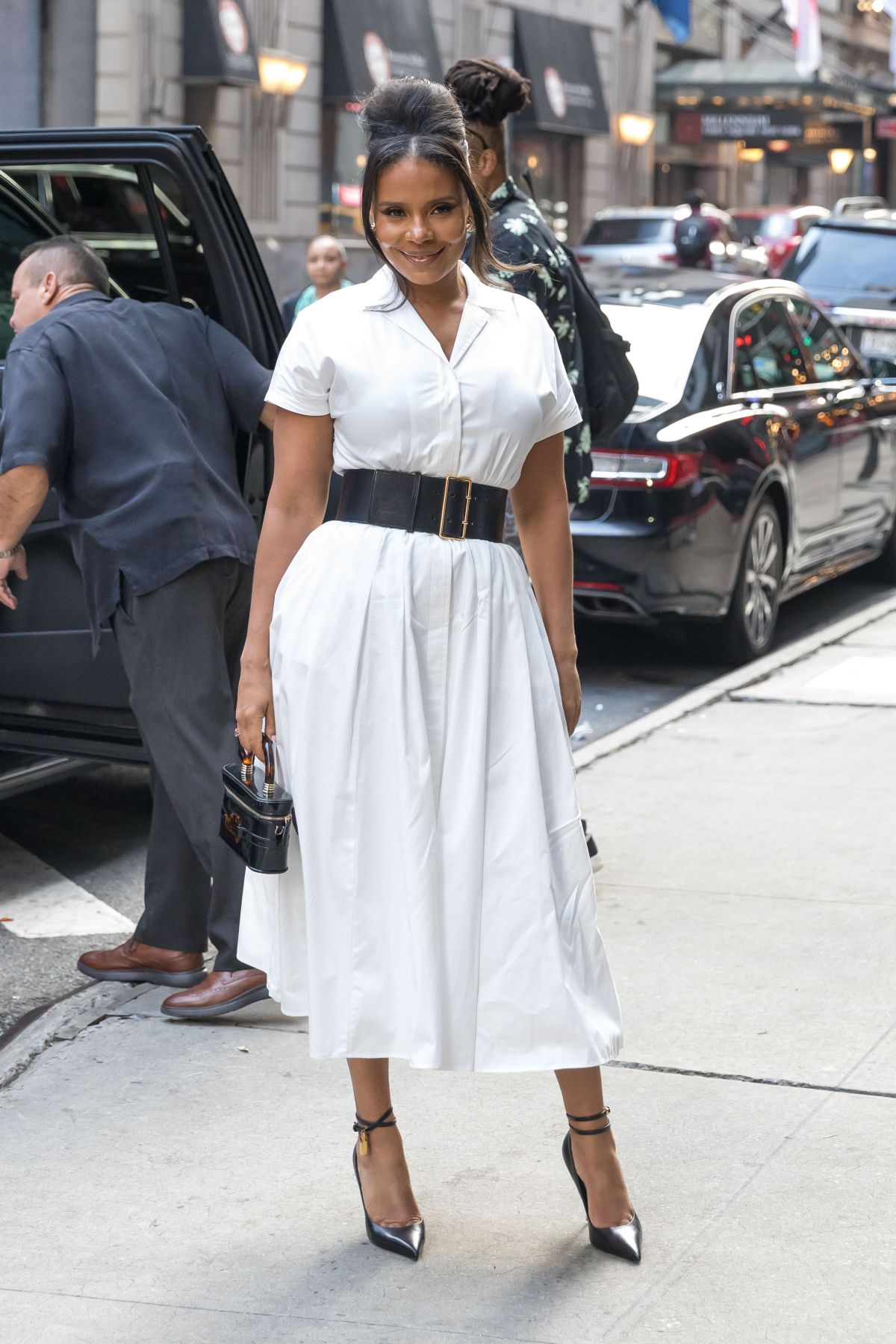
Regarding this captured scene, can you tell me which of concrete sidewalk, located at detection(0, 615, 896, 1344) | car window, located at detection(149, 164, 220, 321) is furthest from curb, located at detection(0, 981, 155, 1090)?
car window, located at detection(149, 164, 220, 321)

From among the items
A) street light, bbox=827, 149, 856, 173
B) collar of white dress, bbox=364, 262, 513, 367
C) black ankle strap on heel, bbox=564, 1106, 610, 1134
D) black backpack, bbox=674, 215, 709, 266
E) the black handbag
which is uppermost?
street light, bbox=827, 149, 856, 173

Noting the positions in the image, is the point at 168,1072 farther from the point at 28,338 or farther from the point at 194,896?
the point at 28,338

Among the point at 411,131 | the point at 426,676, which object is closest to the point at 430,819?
the point at 426,676

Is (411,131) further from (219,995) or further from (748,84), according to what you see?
(748,84)

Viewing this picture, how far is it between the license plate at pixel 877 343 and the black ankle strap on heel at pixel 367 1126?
10563 mm

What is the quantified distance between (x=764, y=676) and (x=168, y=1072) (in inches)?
174

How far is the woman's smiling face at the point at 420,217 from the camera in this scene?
9.40ft

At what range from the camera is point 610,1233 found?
3053mm

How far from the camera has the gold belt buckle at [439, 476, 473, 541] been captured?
9.65 ft

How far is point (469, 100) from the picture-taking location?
4504 mm

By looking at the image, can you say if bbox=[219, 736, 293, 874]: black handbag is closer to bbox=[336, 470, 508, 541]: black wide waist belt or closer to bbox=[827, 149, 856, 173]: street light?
bbox=[336, 470, 508, 541]: black wide waist belt

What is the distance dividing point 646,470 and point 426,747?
15.6 ft

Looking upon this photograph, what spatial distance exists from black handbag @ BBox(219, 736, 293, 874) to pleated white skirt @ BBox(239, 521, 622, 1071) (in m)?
0.05

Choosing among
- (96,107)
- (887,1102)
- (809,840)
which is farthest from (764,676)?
(96,107)
